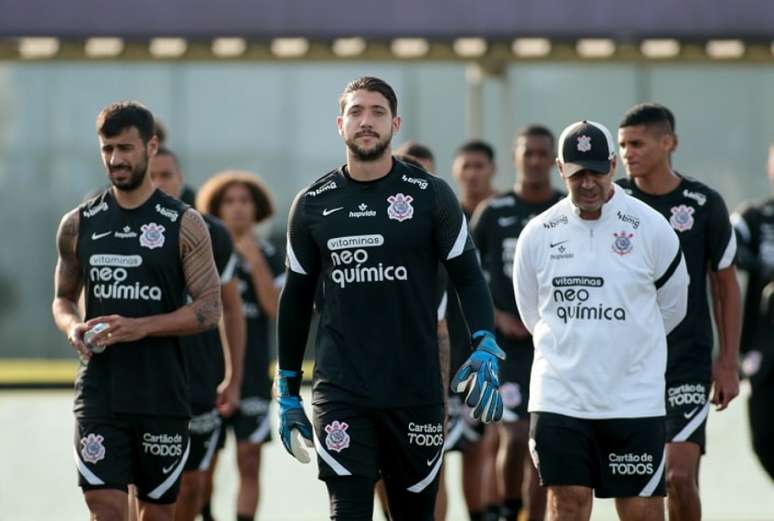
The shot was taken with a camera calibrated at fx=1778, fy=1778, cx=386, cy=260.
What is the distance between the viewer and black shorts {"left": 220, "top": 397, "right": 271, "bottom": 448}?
11445mm

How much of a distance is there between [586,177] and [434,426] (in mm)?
1320

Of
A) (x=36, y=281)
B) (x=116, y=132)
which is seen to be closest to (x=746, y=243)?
(x=116, y=132)

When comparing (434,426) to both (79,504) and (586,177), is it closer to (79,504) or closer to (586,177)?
(586,177)

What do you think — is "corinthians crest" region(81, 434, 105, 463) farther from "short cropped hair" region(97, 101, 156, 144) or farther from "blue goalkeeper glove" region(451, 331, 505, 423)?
"blue goalkeeper glove" region(451, 331, 505, 423)

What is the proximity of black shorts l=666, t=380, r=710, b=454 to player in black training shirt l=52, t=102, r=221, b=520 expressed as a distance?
7.99 feet

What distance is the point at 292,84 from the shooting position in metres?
31.5

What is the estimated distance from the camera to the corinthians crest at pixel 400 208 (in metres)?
7.20

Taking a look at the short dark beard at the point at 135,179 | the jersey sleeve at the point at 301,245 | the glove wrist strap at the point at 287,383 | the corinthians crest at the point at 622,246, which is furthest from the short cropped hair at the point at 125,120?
the corinthians crest at the point at 622,246

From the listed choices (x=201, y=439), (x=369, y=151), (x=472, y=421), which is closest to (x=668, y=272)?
(x=369, y=151)

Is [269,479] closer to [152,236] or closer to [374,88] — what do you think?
[152,236]

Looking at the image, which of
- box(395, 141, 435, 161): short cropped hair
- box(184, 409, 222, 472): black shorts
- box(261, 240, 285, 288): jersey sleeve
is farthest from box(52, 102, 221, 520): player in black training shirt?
box(261, 240, 285, 288): jersey sleeve

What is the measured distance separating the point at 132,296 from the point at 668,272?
7.79 ft

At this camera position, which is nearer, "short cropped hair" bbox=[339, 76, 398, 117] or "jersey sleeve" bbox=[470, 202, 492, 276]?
"short cropped hair" bbox=[339, 76, 398, 117]

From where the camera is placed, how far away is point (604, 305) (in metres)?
7.67
